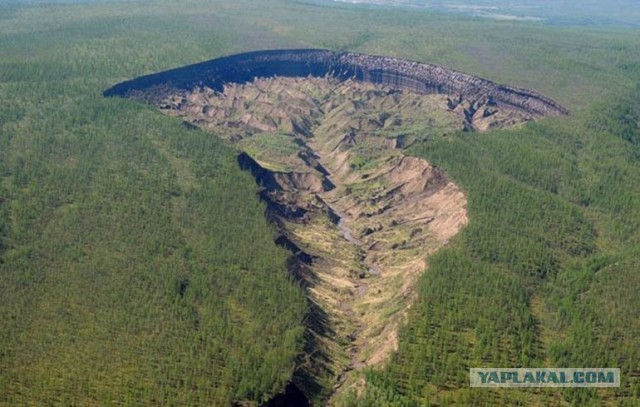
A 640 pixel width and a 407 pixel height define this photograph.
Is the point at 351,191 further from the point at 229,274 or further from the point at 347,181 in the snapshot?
the point at 229,274

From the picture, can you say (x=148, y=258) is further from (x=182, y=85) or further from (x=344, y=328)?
(x=182, y=85)

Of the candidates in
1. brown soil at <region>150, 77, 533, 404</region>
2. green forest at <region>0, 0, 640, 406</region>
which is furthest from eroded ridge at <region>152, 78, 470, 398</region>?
green forest at <region>0, 0, 640, 406</region>

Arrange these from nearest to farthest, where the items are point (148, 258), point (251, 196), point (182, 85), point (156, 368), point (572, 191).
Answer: point (156, 368)
point (148, 258)
point (251, 196)
point (572, 191)
point (182, 85)

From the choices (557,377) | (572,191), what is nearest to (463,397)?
(557,377)

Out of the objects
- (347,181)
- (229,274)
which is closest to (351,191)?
(347,181)

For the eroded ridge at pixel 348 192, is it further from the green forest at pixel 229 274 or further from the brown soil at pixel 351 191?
the green forest at pixel 229 274

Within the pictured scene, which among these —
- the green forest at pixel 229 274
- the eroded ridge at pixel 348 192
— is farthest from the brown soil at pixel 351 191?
the green forest at pixel 229 274

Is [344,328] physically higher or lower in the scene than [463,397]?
lower

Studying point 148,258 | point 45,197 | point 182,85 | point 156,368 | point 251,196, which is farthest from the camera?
point 182,85
